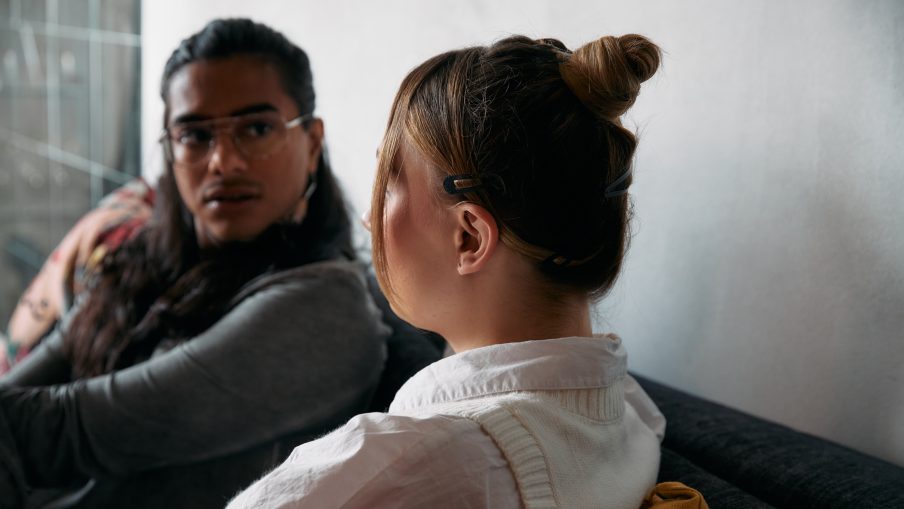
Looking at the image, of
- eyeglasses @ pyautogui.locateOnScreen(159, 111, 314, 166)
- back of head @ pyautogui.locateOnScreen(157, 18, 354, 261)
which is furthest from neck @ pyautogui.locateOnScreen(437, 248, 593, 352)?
eyeglasses @ pyautogui.locateOnScreen(159, 111, 314, 166)

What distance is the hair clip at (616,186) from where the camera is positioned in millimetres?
847

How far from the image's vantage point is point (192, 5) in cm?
295

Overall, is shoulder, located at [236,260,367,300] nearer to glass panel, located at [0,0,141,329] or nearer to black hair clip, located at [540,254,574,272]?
black hair clip, located at [540,254,574,272]

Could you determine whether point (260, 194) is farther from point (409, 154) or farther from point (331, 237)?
point (409, 154)

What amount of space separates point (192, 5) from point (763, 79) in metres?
2.34

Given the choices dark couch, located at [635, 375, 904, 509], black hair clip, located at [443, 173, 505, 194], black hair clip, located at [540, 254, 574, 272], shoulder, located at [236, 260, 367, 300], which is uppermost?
black hair clip, located at [443, 173, 505, 194]

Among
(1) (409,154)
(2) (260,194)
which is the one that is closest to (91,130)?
(2) (260,194)

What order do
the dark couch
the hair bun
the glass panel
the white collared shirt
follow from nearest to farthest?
the white collared shirt
the hair bun
the dark couch
the glass panel

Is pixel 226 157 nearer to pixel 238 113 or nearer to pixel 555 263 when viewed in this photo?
pixel 238 113

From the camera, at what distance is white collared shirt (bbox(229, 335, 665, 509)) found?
27.8 inches

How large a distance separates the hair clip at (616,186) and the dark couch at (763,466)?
37 cm

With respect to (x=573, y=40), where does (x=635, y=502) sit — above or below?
below

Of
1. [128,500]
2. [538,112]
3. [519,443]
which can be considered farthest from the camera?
[128,500]

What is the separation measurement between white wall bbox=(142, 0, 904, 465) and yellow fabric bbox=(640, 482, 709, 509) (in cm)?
35
